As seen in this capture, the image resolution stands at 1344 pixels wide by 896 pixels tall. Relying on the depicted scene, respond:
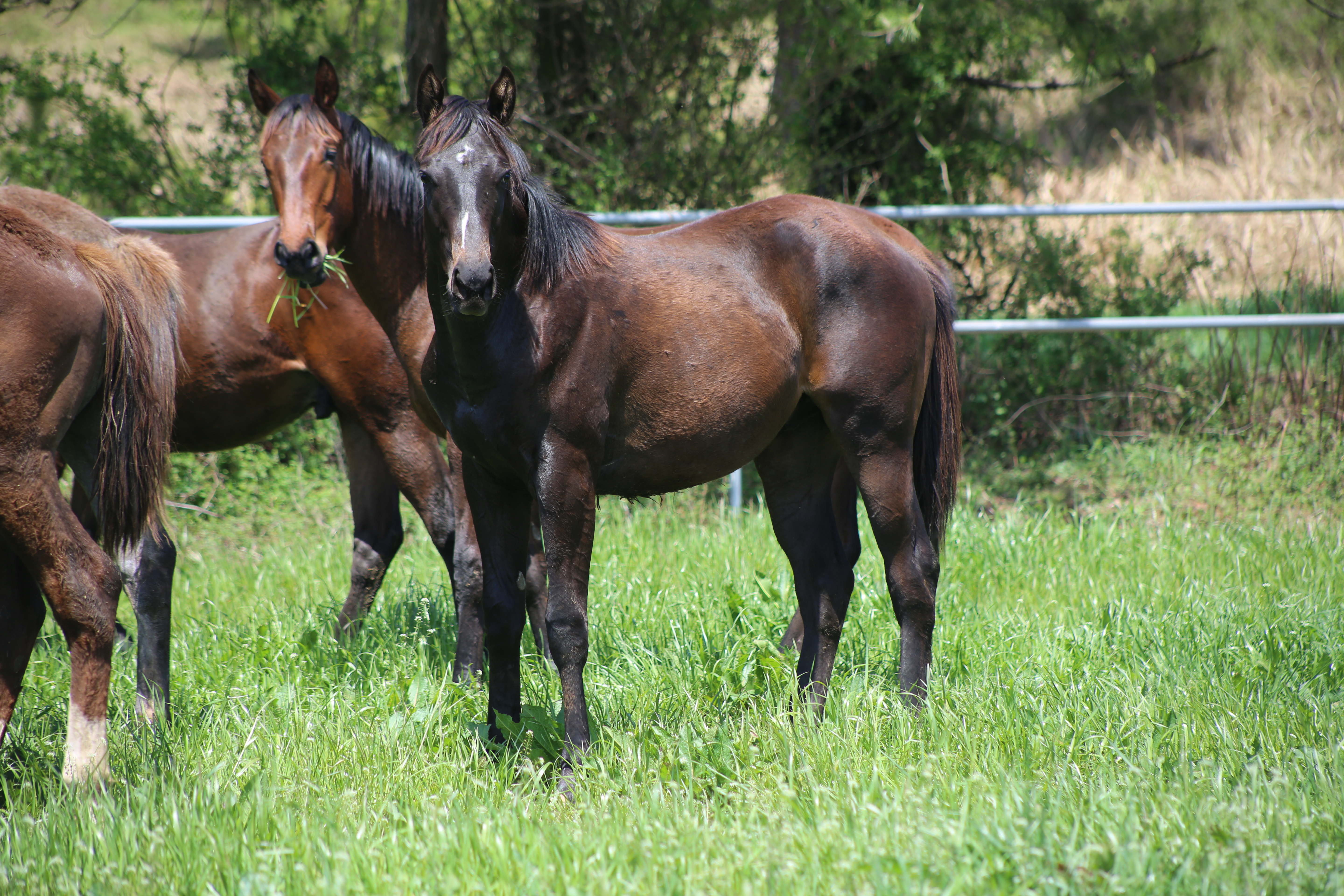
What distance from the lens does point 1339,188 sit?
8.78 m

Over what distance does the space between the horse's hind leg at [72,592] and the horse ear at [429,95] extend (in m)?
1.46

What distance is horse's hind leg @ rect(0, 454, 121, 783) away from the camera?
272 centimetres

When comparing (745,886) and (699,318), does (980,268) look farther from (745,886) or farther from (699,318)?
(745,886)

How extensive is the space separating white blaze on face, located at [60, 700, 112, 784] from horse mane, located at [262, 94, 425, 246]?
6.11ft

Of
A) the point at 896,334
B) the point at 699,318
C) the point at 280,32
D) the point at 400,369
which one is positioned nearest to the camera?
the point at 699,318

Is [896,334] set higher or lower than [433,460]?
higher

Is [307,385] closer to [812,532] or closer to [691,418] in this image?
[691,418]

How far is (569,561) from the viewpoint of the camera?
2908 millimetres

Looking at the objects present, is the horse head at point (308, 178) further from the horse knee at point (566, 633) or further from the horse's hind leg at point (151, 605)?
the horse knee at point (566, 633)

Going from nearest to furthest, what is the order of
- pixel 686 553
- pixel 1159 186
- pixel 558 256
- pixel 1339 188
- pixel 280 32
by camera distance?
1. pixel 558 256
2. pixel 686 553
3. pixel 280 32
4. pixel 1339 188
5. pixel 1159 186

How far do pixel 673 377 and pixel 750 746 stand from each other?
3.75 ft

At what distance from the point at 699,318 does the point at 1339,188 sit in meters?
8.34

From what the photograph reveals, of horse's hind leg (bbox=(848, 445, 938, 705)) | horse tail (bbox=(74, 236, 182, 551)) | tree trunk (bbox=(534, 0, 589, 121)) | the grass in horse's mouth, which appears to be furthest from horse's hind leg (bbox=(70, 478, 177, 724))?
tree trunk (bbox=(534, 0, 589, 121))

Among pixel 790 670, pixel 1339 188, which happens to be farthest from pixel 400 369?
pixel 1339 188
